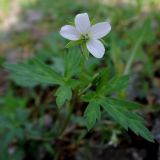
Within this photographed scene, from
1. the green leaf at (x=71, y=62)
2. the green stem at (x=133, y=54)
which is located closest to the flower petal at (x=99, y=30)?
the green leaf at (x=71, y=62)

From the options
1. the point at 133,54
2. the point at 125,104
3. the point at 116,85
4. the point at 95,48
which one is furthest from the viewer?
the point at 133,54

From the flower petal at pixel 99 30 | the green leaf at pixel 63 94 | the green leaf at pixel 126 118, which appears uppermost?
the flower petal at pixel 99 30

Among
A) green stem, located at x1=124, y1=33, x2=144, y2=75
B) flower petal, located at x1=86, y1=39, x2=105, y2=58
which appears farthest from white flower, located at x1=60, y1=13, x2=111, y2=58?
green stem, located at x1=124, y1=33, x2=144, y2=75

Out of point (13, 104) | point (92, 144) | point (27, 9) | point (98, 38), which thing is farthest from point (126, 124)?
point (27, 9)

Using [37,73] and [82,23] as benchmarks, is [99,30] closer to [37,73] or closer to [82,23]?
[82,23]

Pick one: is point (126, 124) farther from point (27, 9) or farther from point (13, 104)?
point (27, 9)

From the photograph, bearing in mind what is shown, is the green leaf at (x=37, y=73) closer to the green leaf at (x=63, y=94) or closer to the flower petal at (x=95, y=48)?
the green leaf at (x=63, y=94)

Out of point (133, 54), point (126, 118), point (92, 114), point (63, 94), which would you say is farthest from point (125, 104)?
point (133, 54)
